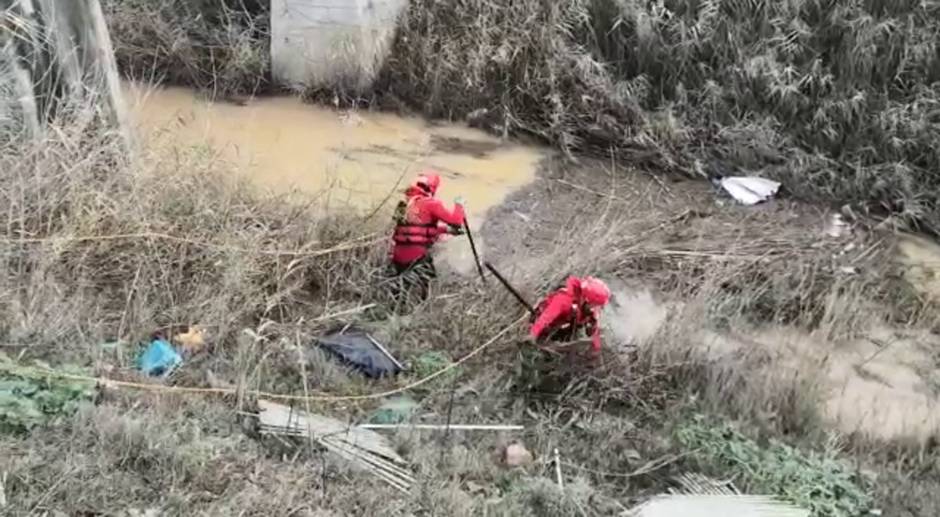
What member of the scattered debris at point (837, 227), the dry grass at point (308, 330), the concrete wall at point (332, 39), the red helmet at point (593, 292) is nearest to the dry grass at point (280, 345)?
the dry grass at point (308, 330)

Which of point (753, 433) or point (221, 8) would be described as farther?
point (221, 8)

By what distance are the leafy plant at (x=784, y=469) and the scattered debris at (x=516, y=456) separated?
54cm

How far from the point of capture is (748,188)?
19.7 ft

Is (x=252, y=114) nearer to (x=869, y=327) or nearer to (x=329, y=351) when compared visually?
(x=329, y=351)

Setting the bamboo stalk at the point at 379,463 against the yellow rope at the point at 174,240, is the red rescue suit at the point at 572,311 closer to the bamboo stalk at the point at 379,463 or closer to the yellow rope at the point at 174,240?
the bamboo stalk at the point at 379,463

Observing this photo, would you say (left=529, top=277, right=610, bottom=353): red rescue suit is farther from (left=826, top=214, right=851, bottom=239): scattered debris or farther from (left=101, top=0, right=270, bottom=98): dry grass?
(left=101, top=0, right=270, bottom=98): dry grass

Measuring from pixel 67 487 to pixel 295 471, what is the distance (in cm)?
62

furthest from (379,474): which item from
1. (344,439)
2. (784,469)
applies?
(784,469)

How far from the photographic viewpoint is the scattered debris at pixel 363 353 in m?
3.96

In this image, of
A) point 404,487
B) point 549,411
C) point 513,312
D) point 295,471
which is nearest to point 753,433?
point 549,411

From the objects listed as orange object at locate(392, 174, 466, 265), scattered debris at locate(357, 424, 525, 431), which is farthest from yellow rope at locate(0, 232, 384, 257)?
scattered debris at locate(357, 424, 525, 431)

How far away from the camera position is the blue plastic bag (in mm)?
3754

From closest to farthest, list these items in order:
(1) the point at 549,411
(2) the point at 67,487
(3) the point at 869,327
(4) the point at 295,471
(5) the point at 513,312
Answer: (2) the point at 67,487
(4) the point at 295,471
(1) the point at 549,411
(5) the point at 513,312
(3) the point at 869,327

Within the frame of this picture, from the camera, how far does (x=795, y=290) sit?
16.2 feet
